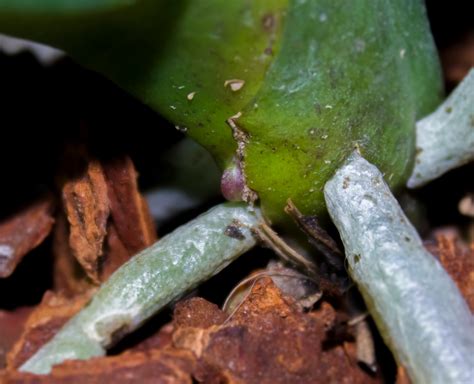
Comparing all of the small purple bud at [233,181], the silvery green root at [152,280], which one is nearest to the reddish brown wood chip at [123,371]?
the silvery green root at [152,280]

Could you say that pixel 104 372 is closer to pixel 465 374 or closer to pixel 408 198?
pixel 465 374

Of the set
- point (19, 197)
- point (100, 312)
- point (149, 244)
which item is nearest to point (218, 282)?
point (149, 244)

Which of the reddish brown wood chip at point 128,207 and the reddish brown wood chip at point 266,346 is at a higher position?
the reddish brown wood chip at point 128,207

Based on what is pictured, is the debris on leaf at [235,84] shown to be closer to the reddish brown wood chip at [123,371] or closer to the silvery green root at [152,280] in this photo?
the silvery green root at [152,280]

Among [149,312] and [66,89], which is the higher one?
[66,89]

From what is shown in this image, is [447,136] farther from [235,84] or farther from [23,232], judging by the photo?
[23,232]

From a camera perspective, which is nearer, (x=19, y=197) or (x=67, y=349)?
(x=67, y=349)

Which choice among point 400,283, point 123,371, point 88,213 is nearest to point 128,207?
point 88,213
